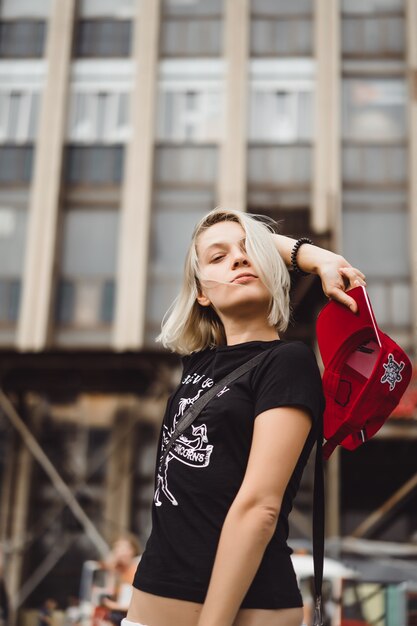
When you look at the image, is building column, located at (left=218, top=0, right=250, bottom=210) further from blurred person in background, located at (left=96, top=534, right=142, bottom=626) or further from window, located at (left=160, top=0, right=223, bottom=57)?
blurred person in background, located at (left=96, top=534, right=142, bottom=626)

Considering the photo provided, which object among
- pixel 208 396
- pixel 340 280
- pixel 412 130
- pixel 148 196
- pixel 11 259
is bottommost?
pixel 208 396

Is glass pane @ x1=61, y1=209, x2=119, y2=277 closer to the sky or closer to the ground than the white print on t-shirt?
closer to the sky

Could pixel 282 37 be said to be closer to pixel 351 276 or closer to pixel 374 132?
pixel 374 132

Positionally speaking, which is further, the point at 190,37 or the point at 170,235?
the point at 190,37

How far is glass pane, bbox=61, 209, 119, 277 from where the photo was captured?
13.1 meters

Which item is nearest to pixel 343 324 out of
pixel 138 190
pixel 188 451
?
pixel 188 451

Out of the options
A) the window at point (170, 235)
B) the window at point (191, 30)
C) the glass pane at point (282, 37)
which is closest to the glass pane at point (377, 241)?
the window at point (170, 235)

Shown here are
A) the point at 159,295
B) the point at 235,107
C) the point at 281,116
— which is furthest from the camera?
the point at 281,116

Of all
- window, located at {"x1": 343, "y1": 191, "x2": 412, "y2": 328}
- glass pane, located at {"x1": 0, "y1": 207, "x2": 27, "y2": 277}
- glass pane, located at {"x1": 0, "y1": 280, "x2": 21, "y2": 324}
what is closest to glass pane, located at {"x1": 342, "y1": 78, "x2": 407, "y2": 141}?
window, located at {"x1": 343, "y1": 191, "x2": 412, "y2": 328}

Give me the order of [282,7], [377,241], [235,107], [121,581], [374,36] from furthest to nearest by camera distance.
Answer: [282,7]
[374,36]
[235,107]
[377,241]
[121,581]

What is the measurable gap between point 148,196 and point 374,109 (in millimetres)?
4386

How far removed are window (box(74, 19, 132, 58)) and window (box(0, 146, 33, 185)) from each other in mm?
2211

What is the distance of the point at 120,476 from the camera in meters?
12.0

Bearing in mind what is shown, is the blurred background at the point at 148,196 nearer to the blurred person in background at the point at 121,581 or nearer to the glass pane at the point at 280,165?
the glass pane at the point at 280,165
